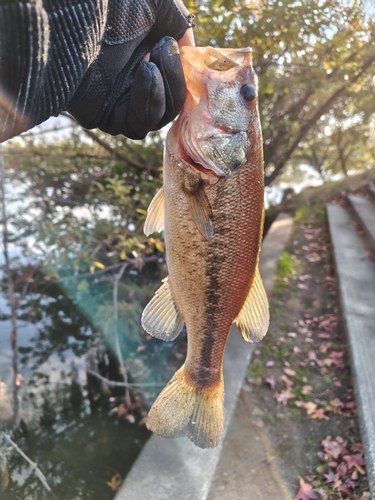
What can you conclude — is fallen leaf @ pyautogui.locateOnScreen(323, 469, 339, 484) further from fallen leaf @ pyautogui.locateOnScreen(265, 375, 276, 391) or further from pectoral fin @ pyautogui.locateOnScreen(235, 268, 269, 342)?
pectoral fin @ pyautogui.locateOnScreen(235, 268, 269, 342)

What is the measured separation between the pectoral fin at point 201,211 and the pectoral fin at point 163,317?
1.53 feet

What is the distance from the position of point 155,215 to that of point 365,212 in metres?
8.67

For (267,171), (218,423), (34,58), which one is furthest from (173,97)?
(267,171)

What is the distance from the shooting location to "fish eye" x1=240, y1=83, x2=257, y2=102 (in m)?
1.60

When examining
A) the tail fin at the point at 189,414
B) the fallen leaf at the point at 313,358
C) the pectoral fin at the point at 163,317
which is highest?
the pectoral fin at the point at 163,317

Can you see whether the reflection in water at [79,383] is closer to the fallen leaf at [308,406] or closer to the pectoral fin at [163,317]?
the fallen leaf at [308,406]

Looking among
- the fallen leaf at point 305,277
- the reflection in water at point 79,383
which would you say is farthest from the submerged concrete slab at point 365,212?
the reflection in water at point 79,383

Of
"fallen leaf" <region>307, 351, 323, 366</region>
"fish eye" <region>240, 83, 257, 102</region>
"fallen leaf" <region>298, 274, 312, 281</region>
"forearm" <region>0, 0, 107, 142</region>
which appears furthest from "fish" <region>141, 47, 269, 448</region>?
"fallen leaf" <region>298, 274, 312, 281</region>

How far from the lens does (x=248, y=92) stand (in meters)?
1.60

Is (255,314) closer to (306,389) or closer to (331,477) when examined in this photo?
(331,477)

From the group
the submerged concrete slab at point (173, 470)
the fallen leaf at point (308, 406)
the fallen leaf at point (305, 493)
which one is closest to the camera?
the submerged concrete slab at point (173, 470)

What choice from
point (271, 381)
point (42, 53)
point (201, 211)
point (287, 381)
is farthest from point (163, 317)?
point (287, 381)

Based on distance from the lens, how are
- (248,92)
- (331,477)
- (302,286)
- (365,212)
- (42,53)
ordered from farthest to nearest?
(365,212) < (302,286) < (331,477) < (248,92) < (42,53)

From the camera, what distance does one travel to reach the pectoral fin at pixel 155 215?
6.23ft
